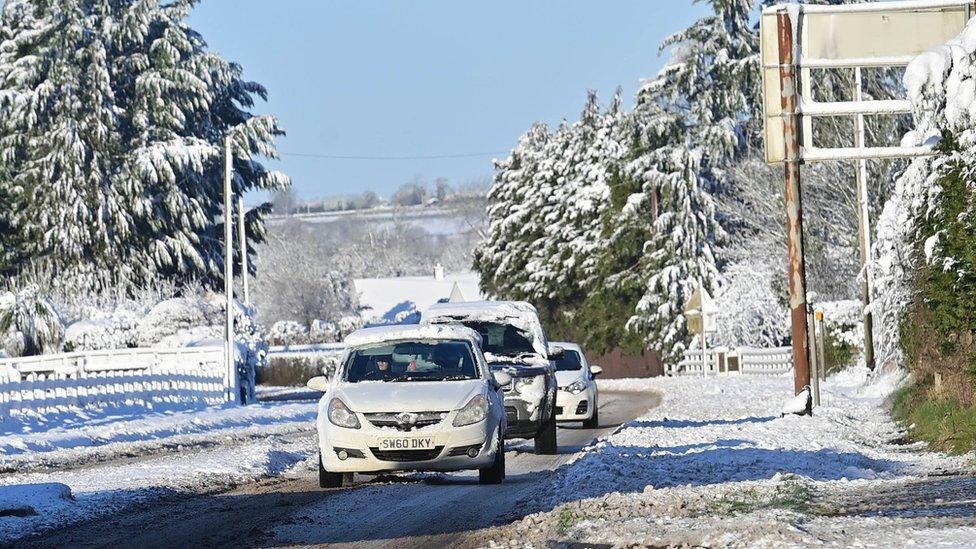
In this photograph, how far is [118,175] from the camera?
216 ft

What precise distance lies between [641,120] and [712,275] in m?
7.57

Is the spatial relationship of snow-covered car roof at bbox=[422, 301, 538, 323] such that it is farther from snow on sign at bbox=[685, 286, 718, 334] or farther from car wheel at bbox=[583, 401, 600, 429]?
snow on sign at bbox=[685, 286, 718, 334]

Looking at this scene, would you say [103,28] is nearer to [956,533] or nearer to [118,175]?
[118,175]

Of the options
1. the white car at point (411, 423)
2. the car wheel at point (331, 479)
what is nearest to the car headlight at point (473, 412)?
the white car at point (411, 423)

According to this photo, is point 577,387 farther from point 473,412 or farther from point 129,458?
point 473,412

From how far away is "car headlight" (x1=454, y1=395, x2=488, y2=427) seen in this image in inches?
618

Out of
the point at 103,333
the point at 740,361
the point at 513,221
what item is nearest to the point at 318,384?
the point at 103,333

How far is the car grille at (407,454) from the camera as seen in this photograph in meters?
15.6

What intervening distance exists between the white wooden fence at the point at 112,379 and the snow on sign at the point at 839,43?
16301 mm

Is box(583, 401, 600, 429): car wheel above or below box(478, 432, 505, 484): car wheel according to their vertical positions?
below

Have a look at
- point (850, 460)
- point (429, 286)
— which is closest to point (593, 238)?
point (429, 286)

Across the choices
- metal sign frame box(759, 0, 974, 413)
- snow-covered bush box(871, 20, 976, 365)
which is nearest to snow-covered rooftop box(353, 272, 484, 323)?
snow-covered bush box(871, 20, 976, 365)

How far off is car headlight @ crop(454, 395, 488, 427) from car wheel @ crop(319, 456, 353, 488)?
1.45 metres

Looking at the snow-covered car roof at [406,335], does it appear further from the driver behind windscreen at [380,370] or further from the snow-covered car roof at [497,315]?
the snow-covered car roof at [497,315]
